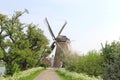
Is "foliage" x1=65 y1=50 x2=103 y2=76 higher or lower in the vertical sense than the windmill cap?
lower

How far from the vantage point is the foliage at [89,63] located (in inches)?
1927

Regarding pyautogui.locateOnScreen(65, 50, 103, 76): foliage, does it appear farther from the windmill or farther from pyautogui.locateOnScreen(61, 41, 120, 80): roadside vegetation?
the windmill

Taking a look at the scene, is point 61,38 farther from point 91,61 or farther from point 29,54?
point 91,61

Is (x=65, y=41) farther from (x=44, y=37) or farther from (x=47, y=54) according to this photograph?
(x=44, y=37)

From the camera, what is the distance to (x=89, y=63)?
50.6 metres

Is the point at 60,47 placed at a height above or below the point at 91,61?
above

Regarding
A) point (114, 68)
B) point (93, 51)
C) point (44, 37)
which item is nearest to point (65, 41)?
point (44, 37)

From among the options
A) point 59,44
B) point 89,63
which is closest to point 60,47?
point 59,44

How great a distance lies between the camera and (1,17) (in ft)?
206

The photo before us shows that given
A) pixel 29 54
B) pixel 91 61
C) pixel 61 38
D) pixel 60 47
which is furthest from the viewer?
pixel 61 38

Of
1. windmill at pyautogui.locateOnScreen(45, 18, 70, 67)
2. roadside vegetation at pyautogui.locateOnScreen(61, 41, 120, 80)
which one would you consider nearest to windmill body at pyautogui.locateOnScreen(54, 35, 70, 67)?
windmill at pyautogui.locateOnScreen(45, 18, 70, 67)

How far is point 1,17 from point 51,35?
3677cm

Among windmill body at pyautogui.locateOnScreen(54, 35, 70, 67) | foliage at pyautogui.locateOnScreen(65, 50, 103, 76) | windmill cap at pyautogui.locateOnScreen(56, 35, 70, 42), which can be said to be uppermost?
windmill cap at pyautogui.locateOnScreen(56, 35, 70, 42)

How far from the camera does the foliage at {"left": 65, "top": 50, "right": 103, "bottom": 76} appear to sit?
1927 inches
